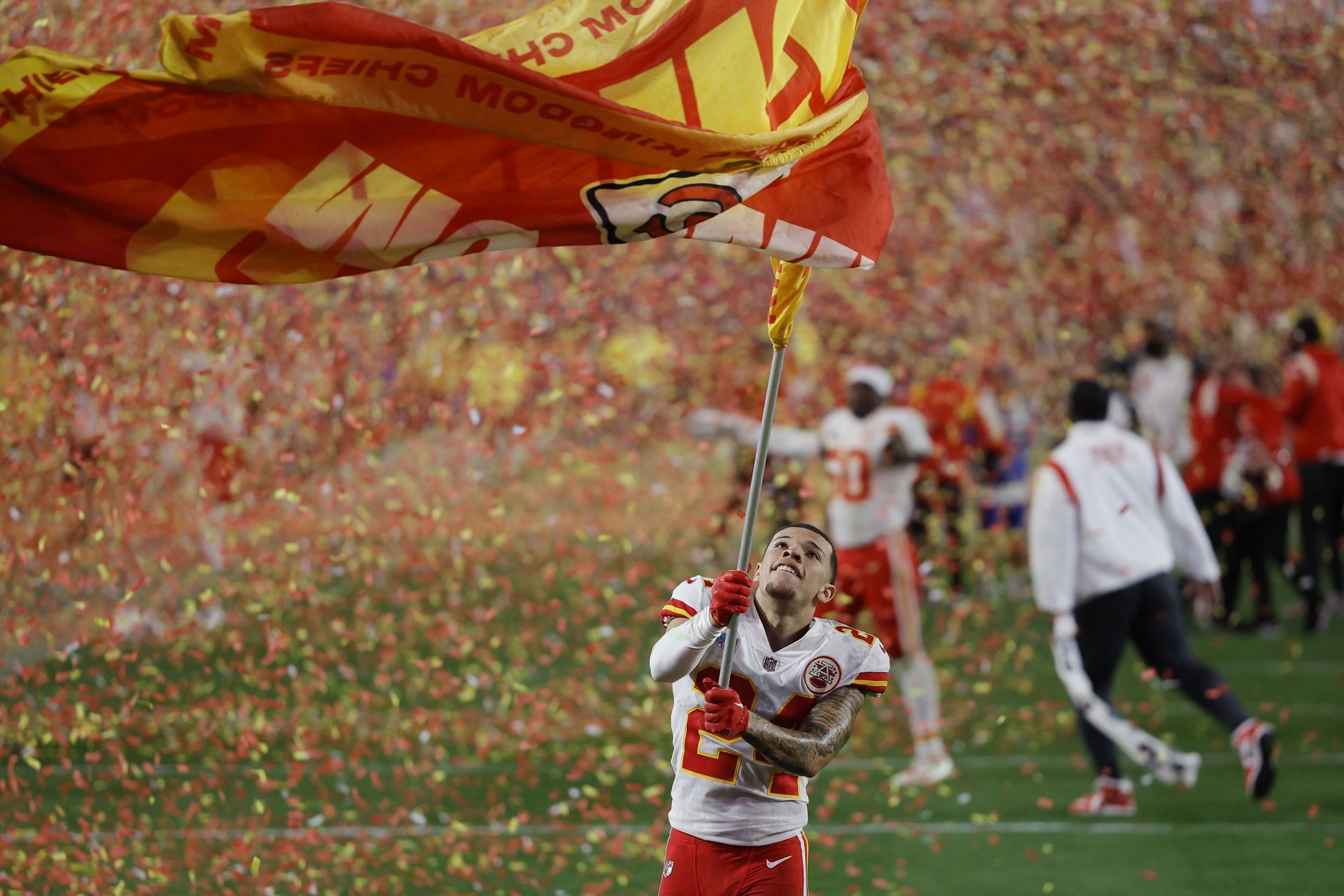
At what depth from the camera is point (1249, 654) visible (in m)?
13.4

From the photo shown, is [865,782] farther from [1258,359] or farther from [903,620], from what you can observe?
[1258,359]

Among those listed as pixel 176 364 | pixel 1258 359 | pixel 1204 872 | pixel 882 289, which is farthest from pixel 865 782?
pixel 1258 359

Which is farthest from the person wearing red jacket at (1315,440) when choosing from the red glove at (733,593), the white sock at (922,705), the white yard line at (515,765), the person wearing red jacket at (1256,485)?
the red glove at (733,593)

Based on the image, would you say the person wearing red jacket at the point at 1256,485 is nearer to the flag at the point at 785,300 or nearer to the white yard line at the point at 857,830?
the white yard line at the point at 857,830

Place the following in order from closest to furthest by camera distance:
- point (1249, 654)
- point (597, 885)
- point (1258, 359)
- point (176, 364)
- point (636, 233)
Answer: point (636, 233) < point (597, 885) < point (176, 364) < point (1249, 654) < point (1258, 359)

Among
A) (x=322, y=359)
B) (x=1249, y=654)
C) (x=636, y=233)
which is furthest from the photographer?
(x=1249, y=654)

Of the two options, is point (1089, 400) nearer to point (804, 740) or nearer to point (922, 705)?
point (922, 705)

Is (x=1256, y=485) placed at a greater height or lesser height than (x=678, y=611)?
greater

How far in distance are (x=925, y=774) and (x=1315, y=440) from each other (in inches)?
236

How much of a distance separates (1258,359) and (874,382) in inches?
239

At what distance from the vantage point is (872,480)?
10039mm

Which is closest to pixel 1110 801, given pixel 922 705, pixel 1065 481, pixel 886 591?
pixel 922 705

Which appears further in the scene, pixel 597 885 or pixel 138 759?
pixel 138 759

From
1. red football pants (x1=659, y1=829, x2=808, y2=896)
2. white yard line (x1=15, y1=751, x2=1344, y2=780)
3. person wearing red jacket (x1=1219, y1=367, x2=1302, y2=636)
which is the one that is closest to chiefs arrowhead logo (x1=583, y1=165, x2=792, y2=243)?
red football pants (x1=659, y1=829, x2=808, y2=896)
